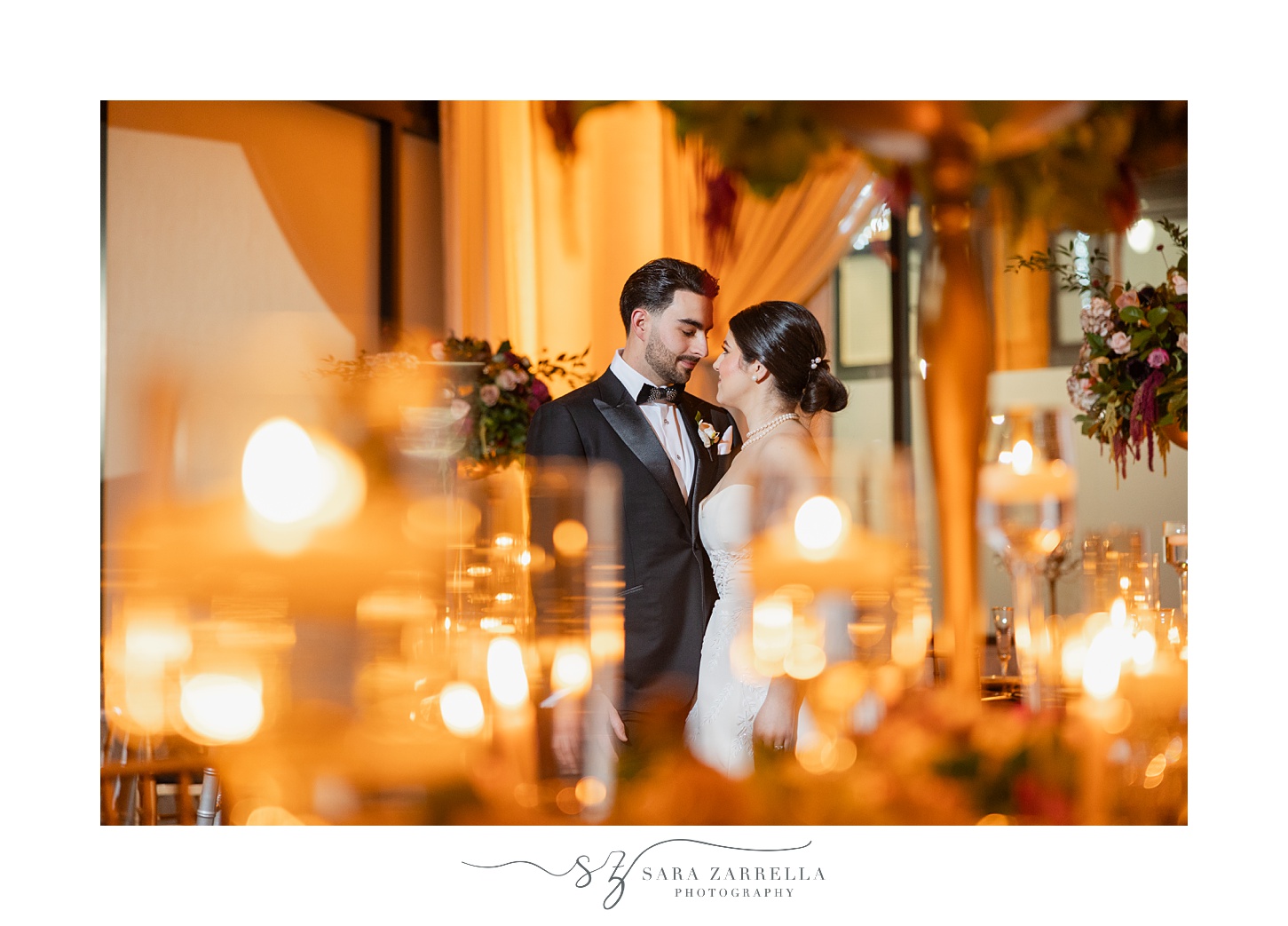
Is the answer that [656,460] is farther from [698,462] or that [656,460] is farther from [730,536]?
[730,536]

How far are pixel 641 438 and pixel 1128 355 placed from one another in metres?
0.95

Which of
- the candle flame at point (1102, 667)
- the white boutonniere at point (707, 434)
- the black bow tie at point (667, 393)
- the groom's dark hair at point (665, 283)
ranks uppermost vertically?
the groom's dark hair at point (665, 283)

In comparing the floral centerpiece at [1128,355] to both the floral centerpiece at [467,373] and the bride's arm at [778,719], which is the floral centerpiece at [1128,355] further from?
the floral centerpiece at [467,373]

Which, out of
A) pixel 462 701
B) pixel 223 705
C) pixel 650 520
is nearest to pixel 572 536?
pixel 650 520

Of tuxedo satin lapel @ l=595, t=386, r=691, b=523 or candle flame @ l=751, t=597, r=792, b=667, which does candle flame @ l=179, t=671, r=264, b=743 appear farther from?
candle flame @ l=751, t=597, r=792, b=667

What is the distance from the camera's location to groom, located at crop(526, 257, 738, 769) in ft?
6.62

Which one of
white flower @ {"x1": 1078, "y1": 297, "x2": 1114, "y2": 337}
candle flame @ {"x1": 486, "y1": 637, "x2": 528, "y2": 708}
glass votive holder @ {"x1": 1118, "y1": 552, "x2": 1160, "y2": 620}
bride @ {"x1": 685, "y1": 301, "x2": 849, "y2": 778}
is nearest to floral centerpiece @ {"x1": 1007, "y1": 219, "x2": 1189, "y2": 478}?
white flower @ {"x1": 1078, "y1": 297, "x2": 1114, "y2": 337}

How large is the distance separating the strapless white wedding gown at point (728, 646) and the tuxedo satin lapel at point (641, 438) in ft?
0.20

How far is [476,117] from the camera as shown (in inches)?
80.0

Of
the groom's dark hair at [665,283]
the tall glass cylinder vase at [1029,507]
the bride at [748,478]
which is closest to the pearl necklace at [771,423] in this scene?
the bride at [748,478]

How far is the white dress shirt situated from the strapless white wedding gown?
0.23 feet

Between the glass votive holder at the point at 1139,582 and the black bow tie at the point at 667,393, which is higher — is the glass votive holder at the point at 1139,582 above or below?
below

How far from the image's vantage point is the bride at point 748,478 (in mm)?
2014
